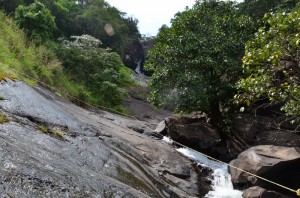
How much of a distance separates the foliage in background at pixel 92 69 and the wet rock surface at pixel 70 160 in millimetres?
9387

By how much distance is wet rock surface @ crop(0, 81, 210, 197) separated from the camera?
14.8ft

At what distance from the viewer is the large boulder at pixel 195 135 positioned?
1616 centimetres

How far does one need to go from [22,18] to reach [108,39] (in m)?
19.2

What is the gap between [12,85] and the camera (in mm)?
8867

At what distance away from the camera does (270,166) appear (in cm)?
1176

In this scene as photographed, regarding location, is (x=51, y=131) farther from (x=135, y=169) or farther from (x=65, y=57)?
(x=65, y=57)

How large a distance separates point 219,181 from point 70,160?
8.10 meters

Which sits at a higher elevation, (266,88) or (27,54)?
(266,88)

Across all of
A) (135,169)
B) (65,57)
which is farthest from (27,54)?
(135,169)

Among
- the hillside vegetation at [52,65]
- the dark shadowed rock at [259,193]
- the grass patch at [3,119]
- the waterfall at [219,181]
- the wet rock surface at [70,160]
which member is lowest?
the waterfall at [219,181]

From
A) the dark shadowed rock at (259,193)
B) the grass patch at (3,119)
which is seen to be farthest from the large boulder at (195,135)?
the grass patch at (3,119)

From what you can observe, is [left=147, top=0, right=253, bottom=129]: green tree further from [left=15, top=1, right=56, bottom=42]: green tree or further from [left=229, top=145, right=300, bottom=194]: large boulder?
[left=15, top=1, right=56, bottom=42]: green tree

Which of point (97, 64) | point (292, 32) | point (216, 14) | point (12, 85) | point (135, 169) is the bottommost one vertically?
point (135, 169)

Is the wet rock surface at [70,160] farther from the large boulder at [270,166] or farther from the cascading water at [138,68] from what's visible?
the cascading water at [138,68]
